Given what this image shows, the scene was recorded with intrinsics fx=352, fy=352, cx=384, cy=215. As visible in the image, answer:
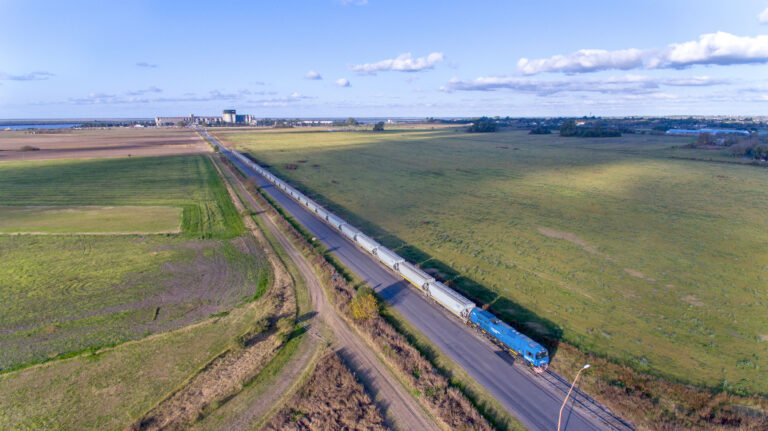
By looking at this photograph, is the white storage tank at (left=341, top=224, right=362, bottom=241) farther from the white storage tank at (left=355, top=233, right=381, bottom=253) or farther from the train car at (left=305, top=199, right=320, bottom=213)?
the train car at (left=305, top=199, right=320, bottom=213)

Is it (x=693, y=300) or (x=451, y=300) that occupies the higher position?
(x=451, y=300)

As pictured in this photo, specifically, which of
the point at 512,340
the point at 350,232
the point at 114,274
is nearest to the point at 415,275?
the point at 512,340

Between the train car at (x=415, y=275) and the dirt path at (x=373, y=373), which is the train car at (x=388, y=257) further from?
the dirt path at (x=373, y=373)

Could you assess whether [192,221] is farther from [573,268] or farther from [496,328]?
[573,268]

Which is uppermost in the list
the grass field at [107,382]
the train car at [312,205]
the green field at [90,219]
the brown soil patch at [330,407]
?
the train car at [312,205]

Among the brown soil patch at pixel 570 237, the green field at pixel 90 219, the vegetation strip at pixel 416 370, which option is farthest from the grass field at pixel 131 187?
the brown soil patch at pixel 570 237

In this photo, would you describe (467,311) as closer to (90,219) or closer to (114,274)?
(114,274)
